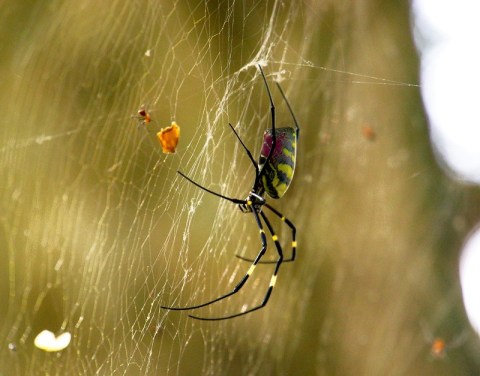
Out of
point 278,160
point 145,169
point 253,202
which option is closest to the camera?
point 278,160

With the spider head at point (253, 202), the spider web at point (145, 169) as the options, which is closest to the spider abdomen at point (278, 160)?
the spider head at point (253, 202)

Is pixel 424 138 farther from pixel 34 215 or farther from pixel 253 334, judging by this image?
pixel 34 215

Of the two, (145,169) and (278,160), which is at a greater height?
(145,169)

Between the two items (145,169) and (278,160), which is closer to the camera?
(278,160)

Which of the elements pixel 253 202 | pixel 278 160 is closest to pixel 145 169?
pixel 253 202

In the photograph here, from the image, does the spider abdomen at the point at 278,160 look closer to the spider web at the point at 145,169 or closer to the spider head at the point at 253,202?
the spider head at the point at 253,202

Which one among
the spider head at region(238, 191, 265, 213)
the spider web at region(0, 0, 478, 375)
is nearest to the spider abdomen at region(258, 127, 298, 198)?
the spider head at region(238, 191, 265, 213)

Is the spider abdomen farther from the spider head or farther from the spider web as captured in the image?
the spider web

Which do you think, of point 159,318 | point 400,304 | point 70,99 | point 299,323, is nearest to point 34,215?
point 70,99

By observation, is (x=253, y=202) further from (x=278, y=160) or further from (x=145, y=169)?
(x=145, y=169)
